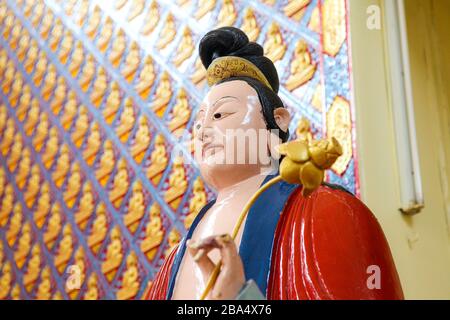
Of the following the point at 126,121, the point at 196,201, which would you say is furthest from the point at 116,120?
the point at 196,201

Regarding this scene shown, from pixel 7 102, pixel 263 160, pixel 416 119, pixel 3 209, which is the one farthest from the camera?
pixel 7 102

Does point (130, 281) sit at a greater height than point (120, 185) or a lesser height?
lesser

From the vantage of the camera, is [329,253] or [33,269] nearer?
[329,253]

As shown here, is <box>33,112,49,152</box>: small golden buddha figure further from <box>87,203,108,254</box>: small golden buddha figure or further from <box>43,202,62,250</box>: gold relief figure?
<box>87,203,108,254</box>: small golden buddha figure

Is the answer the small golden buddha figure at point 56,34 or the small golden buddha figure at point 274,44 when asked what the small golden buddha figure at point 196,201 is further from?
the small golden buddha figure at point 56,34

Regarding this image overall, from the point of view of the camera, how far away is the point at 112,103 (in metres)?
3.70

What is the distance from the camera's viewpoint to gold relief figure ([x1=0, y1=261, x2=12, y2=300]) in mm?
3811

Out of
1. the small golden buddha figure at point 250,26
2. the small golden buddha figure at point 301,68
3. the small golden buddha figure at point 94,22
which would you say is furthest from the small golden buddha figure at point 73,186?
the small golden buddha figure at point 301,68

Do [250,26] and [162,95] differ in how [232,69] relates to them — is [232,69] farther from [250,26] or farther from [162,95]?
[162,95]

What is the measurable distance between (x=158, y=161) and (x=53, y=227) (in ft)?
2.35
